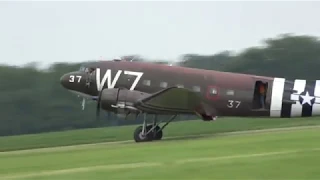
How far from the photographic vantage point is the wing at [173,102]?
101 ft

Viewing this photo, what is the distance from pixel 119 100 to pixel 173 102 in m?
2.39

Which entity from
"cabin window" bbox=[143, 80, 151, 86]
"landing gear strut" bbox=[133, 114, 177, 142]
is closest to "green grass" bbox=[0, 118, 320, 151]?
"landing gear strut" bbox=[133, 114, 177, 142]

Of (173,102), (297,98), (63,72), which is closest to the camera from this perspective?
(173,102)

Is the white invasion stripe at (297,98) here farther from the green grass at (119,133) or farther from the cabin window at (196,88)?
the green grass at (119,133)

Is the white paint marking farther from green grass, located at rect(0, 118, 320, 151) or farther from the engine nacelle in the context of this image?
green grass, located at rect(0, 118, 320, 151)

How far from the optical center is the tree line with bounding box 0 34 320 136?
243 feet

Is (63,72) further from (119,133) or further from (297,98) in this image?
(297,98)

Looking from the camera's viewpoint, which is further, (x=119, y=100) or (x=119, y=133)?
(x=119, y=133)

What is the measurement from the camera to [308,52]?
102 metres

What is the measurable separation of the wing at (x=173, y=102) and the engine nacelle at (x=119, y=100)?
31 cm

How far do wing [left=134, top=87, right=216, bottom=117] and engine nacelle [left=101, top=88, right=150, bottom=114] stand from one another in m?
0.31

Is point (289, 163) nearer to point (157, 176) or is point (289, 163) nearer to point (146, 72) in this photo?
point (157, 176)

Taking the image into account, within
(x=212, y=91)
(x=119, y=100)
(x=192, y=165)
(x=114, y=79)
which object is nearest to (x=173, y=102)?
(x=212, y=91)

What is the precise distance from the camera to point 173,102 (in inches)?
1242
